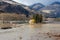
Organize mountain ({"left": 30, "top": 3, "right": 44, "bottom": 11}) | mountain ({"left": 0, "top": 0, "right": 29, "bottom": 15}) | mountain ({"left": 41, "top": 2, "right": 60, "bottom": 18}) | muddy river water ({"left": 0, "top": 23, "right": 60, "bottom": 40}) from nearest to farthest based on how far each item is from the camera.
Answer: muddy river water ({"left": 0, "top": 23, "right": 60, "bottom": 40})
mountain ({"left": 30, "top": 3, "right": 44, "bottom": 11})
mountain ({"left": 41, "top": 2, "right": 60, "bottom": 18})
mountain ({"left": 0, "top": 0, "right": 29, "bottom": 15})

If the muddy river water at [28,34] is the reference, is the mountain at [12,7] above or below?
above

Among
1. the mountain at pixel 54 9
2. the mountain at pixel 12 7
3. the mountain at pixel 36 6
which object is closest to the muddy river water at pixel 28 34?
the mountain at pixel 36 6

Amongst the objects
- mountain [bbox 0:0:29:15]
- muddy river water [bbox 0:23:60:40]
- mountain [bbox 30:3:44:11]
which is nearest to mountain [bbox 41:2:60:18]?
mountain [bbox 30:3:44:11]

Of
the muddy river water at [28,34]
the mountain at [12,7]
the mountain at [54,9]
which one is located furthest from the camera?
the mountain at [12,7]

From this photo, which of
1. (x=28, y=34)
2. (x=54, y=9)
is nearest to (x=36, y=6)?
(x=54, y=9)

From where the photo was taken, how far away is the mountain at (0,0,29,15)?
20.7 metres

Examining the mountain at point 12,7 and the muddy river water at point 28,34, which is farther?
the mountain at point 12,7

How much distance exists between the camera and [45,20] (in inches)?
790

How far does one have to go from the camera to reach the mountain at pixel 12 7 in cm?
2072

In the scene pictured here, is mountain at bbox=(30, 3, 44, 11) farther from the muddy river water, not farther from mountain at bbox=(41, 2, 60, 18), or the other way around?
the muddy river water

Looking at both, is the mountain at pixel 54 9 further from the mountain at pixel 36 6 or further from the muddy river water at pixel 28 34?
the muddy river water at pixel 28 34

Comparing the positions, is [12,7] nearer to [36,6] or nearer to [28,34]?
[36,6]

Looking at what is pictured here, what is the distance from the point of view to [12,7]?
21469 mm

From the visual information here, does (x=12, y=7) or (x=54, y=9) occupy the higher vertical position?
(x=12, y=7)
